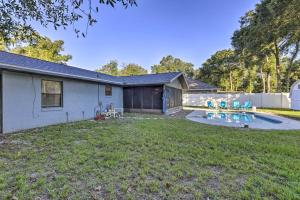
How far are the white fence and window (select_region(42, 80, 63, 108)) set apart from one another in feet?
60.0

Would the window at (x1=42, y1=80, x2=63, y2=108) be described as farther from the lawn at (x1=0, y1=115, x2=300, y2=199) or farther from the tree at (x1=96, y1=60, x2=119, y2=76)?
the tree at (x1=96, y1=60, x2=119, y2=76)

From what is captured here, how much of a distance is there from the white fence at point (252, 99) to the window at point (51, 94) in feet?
60.0

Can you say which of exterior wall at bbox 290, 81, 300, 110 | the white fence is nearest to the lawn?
exterior wall at bbox 290, 81, 300, 110

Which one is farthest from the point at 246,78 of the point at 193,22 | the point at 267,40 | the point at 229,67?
the point at 193,22

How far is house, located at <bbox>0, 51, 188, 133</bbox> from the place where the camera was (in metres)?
7.16

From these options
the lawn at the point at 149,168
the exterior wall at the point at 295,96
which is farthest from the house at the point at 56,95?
the exterior wall at the point at 295,96

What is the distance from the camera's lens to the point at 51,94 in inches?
358

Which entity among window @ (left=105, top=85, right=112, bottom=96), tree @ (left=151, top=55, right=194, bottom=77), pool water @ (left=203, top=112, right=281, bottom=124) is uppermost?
tree @ (left=151, top=55, right=194, bottom=77)

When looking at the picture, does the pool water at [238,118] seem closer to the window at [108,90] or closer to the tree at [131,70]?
the window at [108,90]

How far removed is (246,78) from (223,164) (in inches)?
1373

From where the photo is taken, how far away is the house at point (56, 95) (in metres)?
7.16

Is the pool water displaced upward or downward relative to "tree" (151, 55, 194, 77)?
downward

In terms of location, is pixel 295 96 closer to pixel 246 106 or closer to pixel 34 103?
pixel 246 106

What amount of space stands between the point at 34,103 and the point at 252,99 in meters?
22.9
